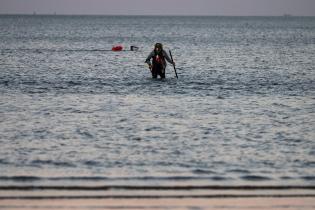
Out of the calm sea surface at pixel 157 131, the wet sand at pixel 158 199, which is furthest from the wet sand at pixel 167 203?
the calm sea surface at pixel 157 131

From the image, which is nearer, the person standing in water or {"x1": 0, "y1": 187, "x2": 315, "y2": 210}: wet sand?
{"x1": 0, "y1": 187, "x2": 315, "y2": 210}: wet sand

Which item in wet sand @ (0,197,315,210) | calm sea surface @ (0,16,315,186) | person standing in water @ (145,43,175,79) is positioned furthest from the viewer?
person standing in water @ (145,43,175,79)

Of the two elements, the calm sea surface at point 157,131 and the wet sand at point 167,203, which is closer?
the wet sand at point 167,203

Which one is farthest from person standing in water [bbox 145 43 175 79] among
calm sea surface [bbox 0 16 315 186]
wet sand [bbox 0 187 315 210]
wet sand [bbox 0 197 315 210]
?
wet sand [bbox 0 197 315 210]

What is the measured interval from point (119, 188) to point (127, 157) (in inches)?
88.5

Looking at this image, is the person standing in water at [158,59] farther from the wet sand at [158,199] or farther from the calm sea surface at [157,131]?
the wet sand at [158,199]

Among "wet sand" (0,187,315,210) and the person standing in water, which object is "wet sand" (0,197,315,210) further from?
the person standing in water

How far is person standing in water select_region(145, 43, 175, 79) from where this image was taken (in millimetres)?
21562

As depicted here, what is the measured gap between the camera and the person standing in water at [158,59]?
70.7 feet

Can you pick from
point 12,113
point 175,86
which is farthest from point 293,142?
point 175,86

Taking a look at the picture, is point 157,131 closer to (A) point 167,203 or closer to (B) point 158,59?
(A) point 167,203

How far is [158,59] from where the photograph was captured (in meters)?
22.2

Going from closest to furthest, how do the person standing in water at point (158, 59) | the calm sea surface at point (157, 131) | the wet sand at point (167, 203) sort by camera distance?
the wet sand at point (167, 203)
the calm sea surface at point (157, 131)
the person standing in water at point (158, 59)

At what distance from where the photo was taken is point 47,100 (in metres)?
17.2
